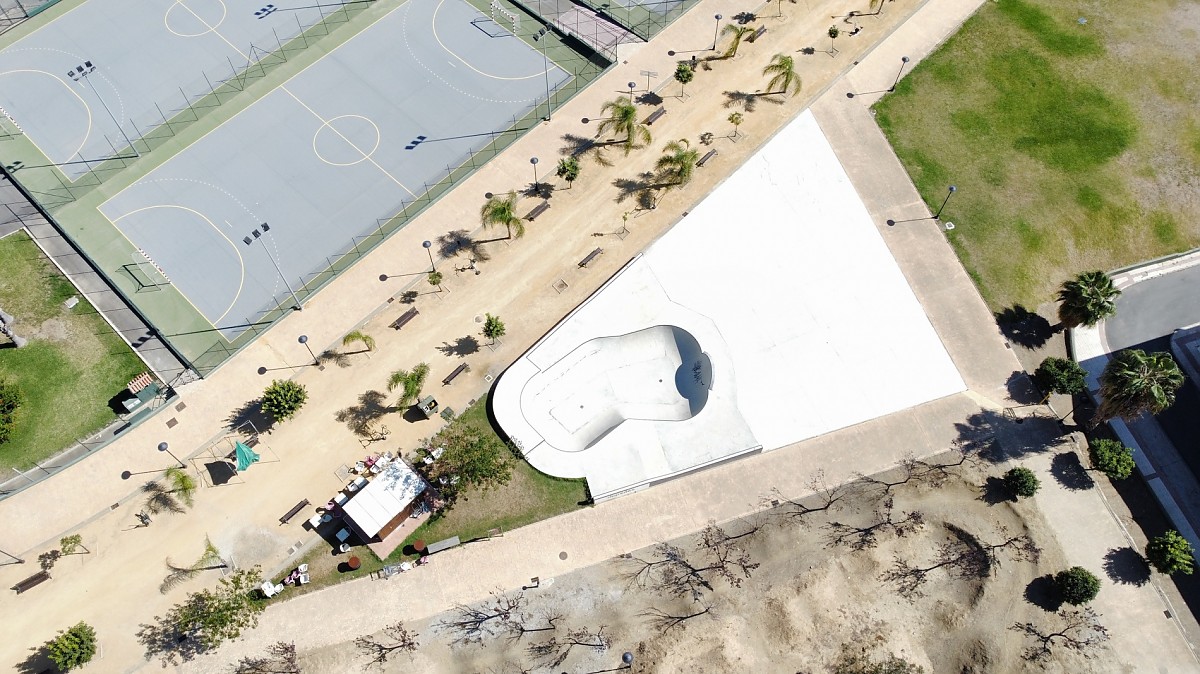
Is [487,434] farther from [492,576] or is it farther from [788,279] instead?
[788,279]

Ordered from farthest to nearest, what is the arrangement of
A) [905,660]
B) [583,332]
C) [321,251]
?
[321,251] → [583,332] → [905,660]

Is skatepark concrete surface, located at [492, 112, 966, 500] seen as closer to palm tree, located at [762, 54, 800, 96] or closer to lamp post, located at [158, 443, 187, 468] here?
palm tree, located at [762, 54, 800, 96]

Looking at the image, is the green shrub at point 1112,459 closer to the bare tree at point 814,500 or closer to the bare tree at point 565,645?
the bare tree at point 814,500

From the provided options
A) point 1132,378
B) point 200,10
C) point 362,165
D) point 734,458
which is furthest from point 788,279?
point 200,10

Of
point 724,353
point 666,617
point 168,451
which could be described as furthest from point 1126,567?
point 168,451

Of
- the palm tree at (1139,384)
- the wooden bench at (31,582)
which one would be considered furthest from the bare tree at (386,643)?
the palm tree at (1139,384)

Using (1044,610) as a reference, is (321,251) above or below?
above

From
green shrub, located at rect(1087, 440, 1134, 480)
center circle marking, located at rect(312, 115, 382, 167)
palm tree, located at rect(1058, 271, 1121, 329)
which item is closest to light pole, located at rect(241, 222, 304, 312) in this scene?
center circle marking, located at rect(312, 115, 382, 167)
